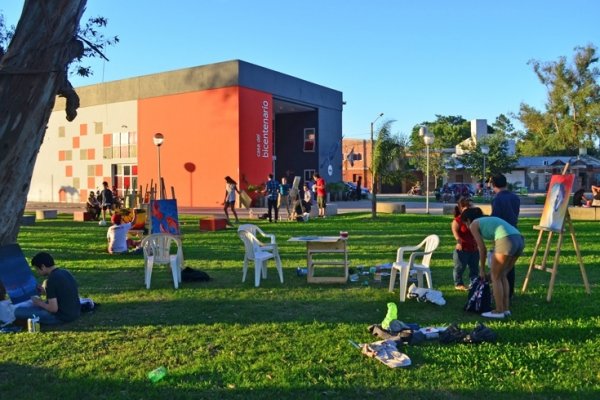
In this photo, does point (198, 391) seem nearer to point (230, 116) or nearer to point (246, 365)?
point (246, 365)

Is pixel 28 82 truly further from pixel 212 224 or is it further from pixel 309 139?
pixel 309 139

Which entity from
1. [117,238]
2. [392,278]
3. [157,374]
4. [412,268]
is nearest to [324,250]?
[392,278]

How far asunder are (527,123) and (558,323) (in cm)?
5406

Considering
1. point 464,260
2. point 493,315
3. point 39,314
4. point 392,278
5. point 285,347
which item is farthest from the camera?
point 464,260

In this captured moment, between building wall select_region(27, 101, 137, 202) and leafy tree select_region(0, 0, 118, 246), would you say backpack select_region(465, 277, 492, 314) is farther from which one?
building wall select_region(27, 101, 137, 202)

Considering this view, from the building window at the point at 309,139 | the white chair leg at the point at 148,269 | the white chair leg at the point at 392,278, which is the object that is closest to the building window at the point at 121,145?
the building window at the point at 309,139

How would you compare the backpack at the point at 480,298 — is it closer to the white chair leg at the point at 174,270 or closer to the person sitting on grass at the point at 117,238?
the white chair leg at the point at 174,270

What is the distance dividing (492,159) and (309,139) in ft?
55.2

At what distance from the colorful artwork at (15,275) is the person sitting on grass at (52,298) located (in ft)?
0.65

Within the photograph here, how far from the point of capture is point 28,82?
5.34m

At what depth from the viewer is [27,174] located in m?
5.62

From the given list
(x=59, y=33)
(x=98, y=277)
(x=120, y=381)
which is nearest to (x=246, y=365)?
(x=120, y=381)

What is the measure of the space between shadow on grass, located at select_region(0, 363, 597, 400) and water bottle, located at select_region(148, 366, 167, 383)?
3 cm

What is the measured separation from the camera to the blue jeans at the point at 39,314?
220 inches
